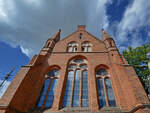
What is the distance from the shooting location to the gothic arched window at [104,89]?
872 cm

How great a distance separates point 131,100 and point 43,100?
24.2 ft

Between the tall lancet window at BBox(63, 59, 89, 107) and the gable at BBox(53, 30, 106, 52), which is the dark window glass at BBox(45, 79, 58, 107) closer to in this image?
the tall lancet window at BBox(63, 59, 89, 107)

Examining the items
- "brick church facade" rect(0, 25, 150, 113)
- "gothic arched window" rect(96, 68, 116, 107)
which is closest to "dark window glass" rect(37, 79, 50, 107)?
"brick church facade" rect(0, 25, 150, 113)

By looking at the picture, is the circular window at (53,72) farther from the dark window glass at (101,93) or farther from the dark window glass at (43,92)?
the dark window glass at (101,93)

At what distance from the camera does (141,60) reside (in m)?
13.7

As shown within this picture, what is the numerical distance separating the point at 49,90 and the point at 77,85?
282cm

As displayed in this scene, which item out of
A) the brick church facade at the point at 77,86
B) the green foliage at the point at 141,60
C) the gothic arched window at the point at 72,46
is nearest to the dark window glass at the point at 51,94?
the brick church facade at the point at 77,86

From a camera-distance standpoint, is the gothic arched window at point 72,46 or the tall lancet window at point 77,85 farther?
the gothic arched window at point 72,46

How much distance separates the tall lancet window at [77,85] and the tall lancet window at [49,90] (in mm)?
1308

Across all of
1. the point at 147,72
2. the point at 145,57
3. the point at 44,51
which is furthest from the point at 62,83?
the point at 145,57

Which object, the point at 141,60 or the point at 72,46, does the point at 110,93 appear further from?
the point at 72,46

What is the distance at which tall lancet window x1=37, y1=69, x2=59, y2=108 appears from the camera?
29.3 ft

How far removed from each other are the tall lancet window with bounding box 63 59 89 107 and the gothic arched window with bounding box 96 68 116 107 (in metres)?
1.25

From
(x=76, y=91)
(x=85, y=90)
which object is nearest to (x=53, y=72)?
(x=76, y=91)
